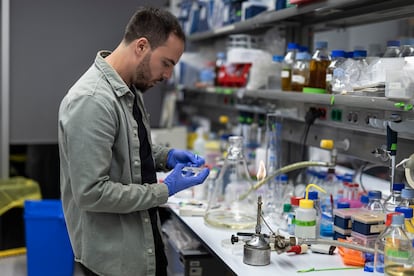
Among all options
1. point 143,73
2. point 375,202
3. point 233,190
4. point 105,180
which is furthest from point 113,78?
point 375,202

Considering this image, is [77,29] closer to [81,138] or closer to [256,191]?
[256,191]

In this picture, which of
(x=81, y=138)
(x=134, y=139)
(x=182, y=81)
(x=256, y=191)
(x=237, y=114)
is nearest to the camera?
(x=81, y=138)

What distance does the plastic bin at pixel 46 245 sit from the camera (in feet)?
10.2

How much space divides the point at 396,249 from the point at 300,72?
1.16m

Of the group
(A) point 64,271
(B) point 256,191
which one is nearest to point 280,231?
(B) point 256,191

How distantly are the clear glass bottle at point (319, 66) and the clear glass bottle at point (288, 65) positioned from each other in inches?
6.3

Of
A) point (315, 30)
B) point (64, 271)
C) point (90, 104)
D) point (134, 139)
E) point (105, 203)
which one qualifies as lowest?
point (64, 271)

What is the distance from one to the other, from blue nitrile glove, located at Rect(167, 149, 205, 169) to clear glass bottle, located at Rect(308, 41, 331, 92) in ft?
2.09

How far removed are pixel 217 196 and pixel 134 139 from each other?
0.79 metres

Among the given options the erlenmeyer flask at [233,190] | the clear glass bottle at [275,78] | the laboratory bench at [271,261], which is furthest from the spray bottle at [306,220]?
the clear glass bottle at [275,78]

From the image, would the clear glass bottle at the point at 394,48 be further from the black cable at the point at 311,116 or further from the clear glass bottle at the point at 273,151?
the clear glass bottle at the point at 273,151

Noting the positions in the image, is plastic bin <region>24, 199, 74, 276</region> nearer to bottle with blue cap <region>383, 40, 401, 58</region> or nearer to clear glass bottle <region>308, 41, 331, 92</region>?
clear glass bottle <region>308, 41, 331, 92</region>

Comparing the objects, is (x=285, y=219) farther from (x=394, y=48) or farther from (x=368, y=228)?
(x=394, y=48)

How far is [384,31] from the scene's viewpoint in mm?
3928
